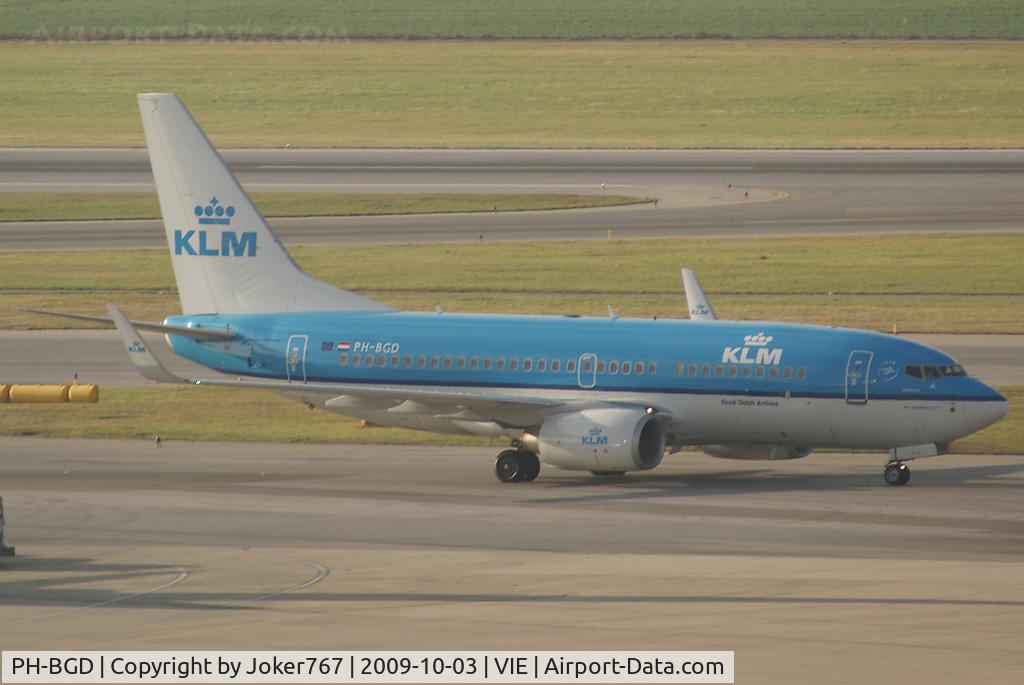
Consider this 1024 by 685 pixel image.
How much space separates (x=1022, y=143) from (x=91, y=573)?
9706 cm

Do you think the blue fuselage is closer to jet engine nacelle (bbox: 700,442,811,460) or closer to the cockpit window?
the cockpit window

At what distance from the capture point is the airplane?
141 ft

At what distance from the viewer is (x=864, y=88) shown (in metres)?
145

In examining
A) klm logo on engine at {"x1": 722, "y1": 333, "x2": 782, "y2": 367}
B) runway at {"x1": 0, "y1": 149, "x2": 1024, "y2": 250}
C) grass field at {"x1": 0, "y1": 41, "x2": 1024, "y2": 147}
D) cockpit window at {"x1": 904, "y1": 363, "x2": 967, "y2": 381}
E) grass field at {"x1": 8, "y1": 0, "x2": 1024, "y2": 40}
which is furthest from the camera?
grass field at {"x1": 8, "y1": 0, "x2": 1024, "y2": 40}

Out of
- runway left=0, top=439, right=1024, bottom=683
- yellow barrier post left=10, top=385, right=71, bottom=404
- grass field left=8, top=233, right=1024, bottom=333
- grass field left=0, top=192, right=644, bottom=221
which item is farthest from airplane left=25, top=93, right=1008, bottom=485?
grass field left=0, top=192, right=644, bottom=221

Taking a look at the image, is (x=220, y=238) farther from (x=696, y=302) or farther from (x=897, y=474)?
(x=897, y=474)

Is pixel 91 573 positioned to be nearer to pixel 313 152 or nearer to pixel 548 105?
pixel 313 152

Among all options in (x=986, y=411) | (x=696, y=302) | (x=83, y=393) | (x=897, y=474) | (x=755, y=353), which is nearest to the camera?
(x=986, y=411)

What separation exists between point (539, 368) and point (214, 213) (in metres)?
10.3

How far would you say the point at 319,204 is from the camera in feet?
326

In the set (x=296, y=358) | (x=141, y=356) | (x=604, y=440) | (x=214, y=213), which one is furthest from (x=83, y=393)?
(x=604, y=440)

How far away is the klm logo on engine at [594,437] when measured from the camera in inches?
1692

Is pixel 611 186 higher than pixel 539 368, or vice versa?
pixel 611 186
